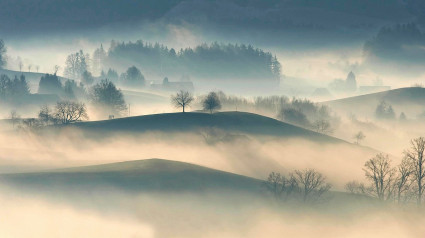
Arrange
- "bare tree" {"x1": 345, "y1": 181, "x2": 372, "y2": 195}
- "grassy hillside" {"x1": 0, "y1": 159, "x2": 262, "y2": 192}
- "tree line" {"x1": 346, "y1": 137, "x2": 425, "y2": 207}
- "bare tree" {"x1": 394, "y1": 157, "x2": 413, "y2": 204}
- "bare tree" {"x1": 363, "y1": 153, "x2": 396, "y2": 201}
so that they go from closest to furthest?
"grassy hillside" {"x1": 0, "y1": 159, "x2": 262, "y2": 192} → "bare tree" {"x1": 394, "y1": 157, "x2": 413, "y2": 204} → "tree line" {"x1": 346, "y1": 137, "x2": 425, "y2": 207} → "bare tree" {"x1": 363, "y1": 153, "x2": 396, "y2": 201} → "bare tree" {"x1": 345, "y1": 181, "x2": 372, "y2": 195}

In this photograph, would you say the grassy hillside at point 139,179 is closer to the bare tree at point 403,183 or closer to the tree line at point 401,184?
the tree line at point 401,184

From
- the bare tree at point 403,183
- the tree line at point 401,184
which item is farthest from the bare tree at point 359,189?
the bare tree at point 403,183

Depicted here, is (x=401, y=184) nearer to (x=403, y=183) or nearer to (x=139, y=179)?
(x=403, y=183)

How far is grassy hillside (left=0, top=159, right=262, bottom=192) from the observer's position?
390ft

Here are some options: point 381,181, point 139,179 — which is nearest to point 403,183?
point 381,181

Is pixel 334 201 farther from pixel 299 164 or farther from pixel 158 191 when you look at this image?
pixel 299 164

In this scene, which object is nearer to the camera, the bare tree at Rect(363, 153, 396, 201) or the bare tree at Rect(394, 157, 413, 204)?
the bare tree at Rect(394, 157, 413, 204)

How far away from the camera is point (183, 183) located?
12331 centimetres

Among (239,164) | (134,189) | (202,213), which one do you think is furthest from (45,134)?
(202,213)

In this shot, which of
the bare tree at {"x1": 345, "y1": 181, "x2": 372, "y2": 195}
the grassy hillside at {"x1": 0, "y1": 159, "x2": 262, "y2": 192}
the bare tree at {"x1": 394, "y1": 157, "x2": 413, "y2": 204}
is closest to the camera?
the grassy hillside at {"x1": 0, "y1": 159, "x2": 262, "y2": 192}

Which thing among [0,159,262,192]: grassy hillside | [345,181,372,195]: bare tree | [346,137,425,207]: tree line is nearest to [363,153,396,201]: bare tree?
[346,137,425,207]: tree line

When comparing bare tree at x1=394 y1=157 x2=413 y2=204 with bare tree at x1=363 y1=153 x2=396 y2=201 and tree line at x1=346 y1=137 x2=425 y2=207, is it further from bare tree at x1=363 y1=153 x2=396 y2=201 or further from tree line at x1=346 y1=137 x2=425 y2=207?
bare tree at x1=363 y1=153 x2=396 y2=201

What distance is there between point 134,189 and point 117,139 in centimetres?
7549

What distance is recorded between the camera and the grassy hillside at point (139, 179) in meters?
119
